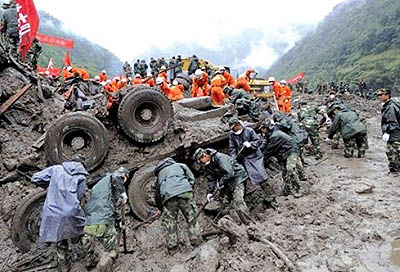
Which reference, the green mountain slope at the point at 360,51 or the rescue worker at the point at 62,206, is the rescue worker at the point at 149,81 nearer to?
the rescue worker at the point at 62,206

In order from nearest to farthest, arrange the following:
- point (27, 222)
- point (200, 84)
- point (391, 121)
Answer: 1. point (27, 222)
2. point (391, 121)
3. point (200, 84)

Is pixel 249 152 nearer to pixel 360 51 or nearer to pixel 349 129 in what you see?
pixel 349 129

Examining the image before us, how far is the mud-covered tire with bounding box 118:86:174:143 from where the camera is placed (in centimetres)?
687

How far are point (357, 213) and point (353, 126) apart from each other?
4053mm

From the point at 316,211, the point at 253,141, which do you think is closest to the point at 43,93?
the point at 253,141

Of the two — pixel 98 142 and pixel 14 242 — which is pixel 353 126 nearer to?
pixel 98 142

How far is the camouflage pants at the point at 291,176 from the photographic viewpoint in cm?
729

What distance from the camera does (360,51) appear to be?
58.8 meters

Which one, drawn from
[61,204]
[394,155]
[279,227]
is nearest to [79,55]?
[394,155]

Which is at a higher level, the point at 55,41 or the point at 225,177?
the point at 55,41

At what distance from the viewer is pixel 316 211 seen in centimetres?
629

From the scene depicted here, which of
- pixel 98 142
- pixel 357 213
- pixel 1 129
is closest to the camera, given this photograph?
pixel 357 213

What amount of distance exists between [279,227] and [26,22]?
8.04 m

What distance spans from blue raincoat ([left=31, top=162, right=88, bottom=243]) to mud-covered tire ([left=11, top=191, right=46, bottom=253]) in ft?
2.68
